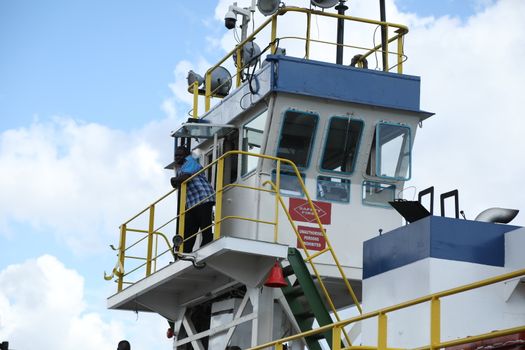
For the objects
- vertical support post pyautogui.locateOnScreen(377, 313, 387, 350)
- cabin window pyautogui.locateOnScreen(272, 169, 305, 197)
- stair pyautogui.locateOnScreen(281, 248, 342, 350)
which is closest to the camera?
vertical support post pyautogui.locateOnScreen(377, 313, 387, 350)

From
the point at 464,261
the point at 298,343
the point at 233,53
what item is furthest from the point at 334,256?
the point at 233,53

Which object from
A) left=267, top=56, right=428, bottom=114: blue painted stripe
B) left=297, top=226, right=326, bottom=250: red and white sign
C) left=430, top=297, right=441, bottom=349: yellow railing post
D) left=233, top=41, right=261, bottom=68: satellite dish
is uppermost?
left=233, top=41, right=261, bottom=68: satellite dish

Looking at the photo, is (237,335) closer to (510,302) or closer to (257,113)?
(257,113)

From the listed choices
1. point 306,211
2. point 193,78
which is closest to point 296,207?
point 306,211

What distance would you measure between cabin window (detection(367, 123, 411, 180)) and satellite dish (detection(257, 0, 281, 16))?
250cm

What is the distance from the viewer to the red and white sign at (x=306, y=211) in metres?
17.1

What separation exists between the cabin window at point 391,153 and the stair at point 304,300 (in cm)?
265

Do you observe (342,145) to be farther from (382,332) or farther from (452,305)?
(382,332)

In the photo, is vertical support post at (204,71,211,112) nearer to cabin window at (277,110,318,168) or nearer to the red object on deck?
cabin window at (277,110,318,168)

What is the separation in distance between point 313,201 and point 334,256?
1.57 m

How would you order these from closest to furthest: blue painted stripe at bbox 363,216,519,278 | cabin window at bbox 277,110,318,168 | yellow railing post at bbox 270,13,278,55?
blue painted stripe at bbox 363,216,519,278, cabin window at bbox 277,110,318,168, yellow railing post at bbox 270,13,278,55

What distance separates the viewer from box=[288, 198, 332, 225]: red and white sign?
17094 millimetres

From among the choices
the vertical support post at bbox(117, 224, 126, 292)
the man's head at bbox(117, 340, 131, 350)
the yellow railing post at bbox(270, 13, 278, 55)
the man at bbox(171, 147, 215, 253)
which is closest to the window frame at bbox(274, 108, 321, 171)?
the yellow railing post at bbox(270, 13, 278, 55)

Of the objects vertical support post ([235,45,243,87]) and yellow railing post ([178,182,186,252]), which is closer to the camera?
yellow railing post ([178,182,186,252])
